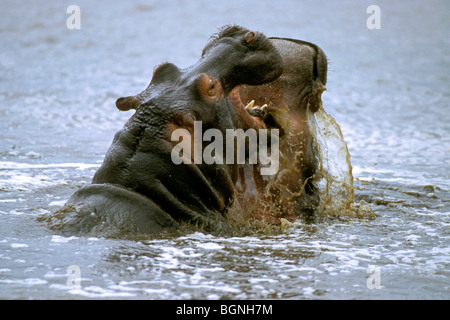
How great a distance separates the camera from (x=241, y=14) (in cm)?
1848

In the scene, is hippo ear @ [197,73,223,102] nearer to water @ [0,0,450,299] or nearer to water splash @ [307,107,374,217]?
water @ [0,0,450,299]

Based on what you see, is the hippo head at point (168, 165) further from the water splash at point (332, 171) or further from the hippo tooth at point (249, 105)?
the water splash at point (332, 171)

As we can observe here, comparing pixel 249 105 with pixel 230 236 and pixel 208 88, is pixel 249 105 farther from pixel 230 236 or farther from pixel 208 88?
pixel 230 236

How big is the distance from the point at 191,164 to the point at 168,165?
0.13 metres

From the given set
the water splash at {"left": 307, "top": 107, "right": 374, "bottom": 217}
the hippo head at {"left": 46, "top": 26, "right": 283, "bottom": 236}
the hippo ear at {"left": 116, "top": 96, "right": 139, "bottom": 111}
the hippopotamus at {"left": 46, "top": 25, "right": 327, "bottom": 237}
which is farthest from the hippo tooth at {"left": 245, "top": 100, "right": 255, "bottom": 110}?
the hippo ear at {"left": 116, "top": 96, "right": 139, "bottom": 111}

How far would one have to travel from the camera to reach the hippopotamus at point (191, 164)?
447 cm

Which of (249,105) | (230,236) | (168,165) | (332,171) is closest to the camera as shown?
(168,165)

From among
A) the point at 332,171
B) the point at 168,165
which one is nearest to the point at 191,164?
the point at 168,165

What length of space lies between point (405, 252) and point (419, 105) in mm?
7101

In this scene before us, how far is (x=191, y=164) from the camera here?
176 inches

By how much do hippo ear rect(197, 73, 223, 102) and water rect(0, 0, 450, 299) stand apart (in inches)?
32.1

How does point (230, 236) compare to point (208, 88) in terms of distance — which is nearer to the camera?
point (208, 88)
